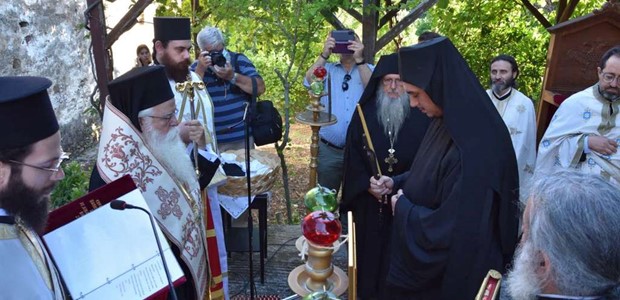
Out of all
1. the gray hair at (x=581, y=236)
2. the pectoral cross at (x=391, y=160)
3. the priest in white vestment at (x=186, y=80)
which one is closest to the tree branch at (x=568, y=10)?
the pectoral cross at (x=391, y=160)

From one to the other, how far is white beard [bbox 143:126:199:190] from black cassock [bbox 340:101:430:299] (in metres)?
1.34

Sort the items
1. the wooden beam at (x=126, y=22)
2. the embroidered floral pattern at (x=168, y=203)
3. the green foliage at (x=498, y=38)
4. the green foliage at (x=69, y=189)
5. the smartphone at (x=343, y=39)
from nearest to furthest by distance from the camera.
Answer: the embroidered floral pattern at (x=168, y=203), the green foliage at (x=69, y=189), the wooden beam at (x=126, y=22), the smartphone at (x=343, y=39), the green foliage at (x=498, y=38)

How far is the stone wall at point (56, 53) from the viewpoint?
7.27 m

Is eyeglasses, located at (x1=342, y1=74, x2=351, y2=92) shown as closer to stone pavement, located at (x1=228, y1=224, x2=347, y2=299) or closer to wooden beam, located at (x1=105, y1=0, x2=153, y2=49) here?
stone pavement, located at (x1=228, y1=224, x2=347, y2=299)

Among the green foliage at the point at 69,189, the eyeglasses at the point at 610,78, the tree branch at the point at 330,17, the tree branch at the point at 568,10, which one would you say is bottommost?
the green foliage at the point at 69,189

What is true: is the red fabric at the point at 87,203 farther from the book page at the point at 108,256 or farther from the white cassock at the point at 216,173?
the white cassock at the point at 216,173

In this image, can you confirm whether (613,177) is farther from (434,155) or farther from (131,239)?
(131,239)

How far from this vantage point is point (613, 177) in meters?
3.82

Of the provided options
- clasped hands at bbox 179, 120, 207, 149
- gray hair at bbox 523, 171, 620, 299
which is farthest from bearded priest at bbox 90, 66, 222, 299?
gray hair at bbox 523, 171, 620, 299

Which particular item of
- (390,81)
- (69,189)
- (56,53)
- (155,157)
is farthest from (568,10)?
(56,53)

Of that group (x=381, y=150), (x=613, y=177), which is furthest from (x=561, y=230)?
(x=613, y=177)

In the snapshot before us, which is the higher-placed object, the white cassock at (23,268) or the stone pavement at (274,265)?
the white cassock at (23,268)

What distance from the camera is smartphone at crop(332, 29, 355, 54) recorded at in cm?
465

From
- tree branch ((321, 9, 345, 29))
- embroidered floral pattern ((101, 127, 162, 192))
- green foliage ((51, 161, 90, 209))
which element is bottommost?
green foliage ((51, 161, 90, 209))
